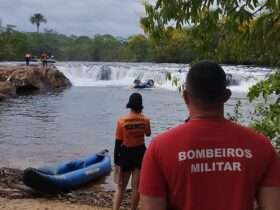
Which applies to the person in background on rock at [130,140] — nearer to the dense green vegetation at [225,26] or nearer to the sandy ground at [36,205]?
the sandy ground at [36,205]

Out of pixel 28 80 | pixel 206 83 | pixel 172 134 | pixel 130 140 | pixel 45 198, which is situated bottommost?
pixel 45 198

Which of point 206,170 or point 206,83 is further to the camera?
point 206,83

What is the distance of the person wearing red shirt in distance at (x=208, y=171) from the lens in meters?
2.36

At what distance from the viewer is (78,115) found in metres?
26.8

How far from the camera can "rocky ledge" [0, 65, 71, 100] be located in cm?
3809

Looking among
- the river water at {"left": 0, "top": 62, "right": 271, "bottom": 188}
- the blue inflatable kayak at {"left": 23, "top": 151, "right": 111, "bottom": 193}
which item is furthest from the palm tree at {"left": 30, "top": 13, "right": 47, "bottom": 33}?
the blue inflatable kayak at {"left": 23, "top": 151, "right": 111, "bottom": 193}

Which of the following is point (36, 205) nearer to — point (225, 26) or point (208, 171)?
point (225, 26)

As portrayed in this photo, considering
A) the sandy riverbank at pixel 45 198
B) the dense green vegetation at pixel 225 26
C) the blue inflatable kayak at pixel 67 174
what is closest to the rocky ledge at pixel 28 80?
the blue inflatable kayak at pixel 67 174

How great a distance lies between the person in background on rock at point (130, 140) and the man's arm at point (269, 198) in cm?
466

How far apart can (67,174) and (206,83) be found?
899cm

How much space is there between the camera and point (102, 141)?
18766 millimetres

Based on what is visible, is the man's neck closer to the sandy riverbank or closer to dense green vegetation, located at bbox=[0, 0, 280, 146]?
dense green vegetation, located at bbox=[0, 0, 280, 146]

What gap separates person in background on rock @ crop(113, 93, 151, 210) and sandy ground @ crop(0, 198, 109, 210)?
165 cm

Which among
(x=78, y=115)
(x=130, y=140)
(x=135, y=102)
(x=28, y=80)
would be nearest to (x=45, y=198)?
(x=130, y=140)
